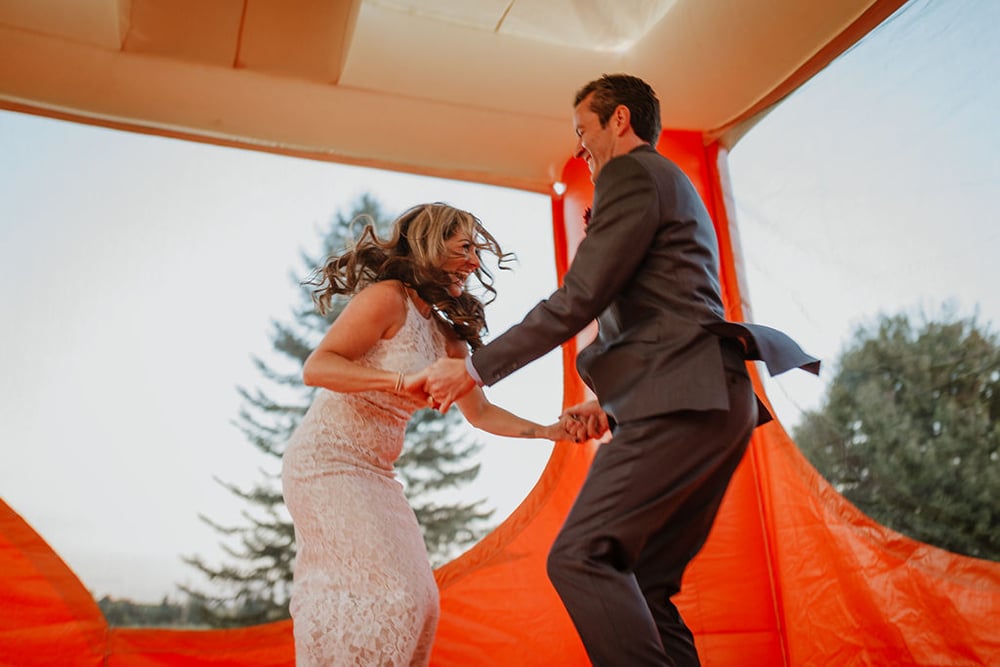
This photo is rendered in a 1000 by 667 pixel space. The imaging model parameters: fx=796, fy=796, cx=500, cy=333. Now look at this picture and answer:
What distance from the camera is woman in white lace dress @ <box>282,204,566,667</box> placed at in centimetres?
180

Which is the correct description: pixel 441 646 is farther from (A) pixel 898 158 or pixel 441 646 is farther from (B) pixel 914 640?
(A) pixel 898 158

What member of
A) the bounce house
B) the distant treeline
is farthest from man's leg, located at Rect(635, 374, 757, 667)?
the distant treeline

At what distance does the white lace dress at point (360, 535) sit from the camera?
5.84 feet

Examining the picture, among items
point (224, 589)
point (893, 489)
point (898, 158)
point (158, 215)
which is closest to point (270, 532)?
point (224, 589)

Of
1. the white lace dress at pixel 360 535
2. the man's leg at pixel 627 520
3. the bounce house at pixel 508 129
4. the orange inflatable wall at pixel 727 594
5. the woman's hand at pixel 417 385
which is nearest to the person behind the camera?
the man's leg at pixel 627 520

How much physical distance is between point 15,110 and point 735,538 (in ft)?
10.3

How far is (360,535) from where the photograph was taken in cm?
186

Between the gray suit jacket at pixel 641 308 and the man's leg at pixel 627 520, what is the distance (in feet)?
0.25

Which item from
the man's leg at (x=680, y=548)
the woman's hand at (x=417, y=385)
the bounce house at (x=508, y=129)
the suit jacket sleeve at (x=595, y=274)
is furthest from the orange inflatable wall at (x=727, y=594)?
the suit jacket sleeve at (x=595, y=274)

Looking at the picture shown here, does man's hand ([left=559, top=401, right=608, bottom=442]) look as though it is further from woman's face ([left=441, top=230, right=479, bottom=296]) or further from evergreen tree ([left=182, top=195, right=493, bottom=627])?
evergreen tree ([left=182, top=195, right=493, bottom=627])

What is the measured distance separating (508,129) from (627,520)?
211cm

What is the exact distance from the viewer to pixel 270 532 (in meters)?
3.66

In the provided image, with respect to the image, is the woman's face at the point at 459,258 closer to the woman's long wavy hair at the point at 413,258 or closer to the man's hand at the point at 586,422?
the woman's long wavy hair at the point at 413,258

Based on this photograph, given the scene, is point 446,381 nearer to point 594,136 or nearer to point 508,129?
point 594,136
